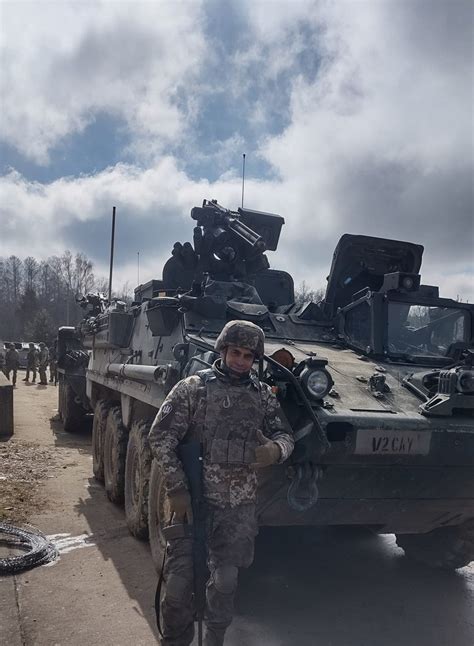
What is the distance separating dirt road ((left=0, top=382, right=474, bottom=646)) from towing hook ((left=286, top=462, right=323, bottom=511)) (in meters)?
0.91

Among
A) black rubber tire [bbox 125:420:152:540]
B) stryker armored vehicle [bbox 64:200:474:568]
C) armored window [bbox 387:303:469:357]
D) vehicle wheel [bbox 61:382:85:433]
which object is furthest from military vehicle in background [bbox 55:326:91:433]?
armored window [bbox 387:303:469:357]

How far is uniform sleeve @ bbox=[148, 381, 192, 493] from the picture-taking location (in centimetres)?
322

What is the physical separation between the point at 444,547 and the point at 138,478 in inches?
109

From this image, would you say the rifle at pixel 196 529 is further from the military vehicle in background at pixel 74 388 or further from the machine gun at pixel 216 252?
the military vehicle in background at pixel 74 388

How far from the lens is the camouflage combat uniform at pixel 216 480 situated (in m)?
3.28

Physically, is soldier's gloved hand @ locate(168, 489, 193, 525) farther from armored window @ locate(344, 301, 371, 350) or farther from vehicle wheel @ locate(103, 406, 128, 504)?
vehicle wheel @ locate(103, 406, 128, 504)

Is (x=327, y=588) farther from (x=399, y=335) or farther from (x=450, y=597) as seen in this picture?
(x=399, y=335)

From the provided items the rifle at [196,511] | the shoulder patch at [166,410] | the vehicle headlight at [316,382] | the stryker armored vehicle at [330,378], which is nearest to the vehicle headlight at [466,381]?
the stryker armored vehicle at [330,378]

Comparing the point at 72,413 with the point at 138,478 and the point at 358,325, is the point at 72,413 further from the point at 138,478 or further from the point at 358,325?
the point at 358,325

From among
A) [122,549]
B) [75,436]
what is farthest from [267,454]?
[75,436]

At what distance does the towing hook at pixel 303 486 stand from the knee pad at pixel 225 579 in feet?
2.13

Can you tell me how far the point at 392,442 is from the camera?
3.86m

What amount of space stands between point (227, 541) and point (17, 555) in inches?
103

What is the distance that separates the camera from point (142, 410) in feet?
20.7
